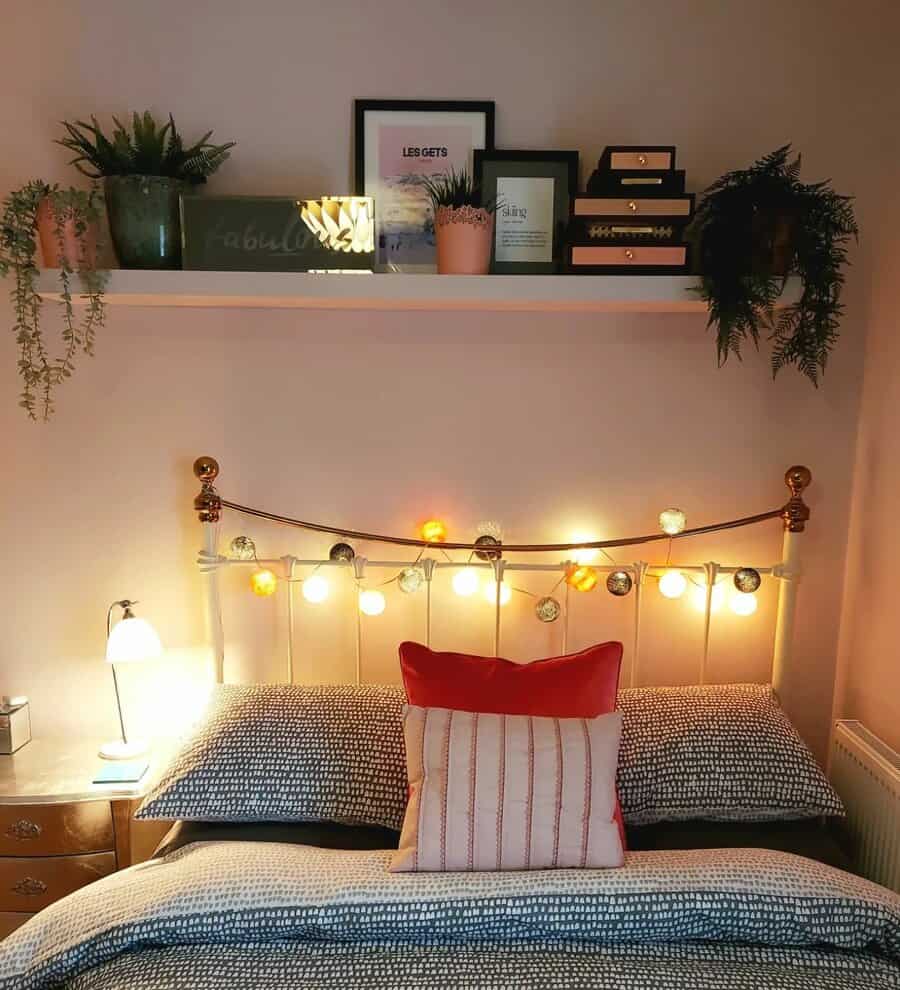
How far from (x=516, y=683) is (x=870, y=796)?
860mm

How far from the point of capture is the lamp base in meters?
1.98

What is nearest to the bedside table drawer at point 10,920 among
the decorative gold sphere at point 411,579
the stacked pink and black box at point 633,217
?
the decorative gold sphere at point 411,579

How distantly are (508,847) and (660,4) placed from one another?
1.94 meters

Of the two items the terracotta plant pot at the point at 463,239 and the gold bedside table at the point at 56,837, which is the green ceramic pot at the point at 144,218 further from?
the gold bedside table at the point at 56,837

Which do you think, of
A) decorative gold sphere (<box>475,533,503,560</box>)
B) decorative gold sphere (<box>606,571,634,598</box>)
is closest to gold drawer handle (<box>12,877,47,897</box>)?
decorative gold sphere (<box>475,533,503,560</box>)

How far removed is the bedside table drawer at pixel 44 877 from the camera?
72.1 inches

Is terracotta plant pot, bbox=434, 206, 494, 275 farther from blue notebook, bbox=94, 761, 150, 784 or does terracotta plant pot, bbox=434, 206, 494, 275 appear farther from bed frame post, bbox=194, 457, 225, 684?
blue notebook, bbox=94, 761, 150, 784

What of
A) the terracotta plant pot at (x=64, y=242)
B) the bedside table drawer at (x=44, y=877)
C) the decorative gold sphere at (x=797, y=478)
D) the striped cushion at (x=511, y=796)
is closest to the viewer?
the striped cushion at (x=511, y=796)

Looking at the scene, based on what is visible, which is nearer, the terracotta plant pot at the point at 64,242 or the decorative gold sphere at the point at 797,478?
the terracotta plant pot at the point at 64,242

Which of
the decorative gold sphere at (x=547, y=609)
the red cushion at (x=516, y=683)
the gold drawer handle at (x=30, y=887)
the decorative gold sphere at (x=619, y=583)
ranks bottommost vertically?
the gold drawer handle at (x=30, y=887)

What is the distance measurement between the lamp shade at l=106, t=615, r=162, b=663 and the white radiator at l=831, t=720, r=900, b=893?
5.67 ft

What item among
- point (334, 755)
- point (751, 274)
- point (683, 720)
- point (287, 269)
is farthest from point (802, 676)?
point (287, 269)

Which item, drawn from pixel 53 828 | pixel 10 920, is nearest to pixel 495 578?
pixel 53 828

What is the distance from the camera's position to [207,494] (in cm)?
198
